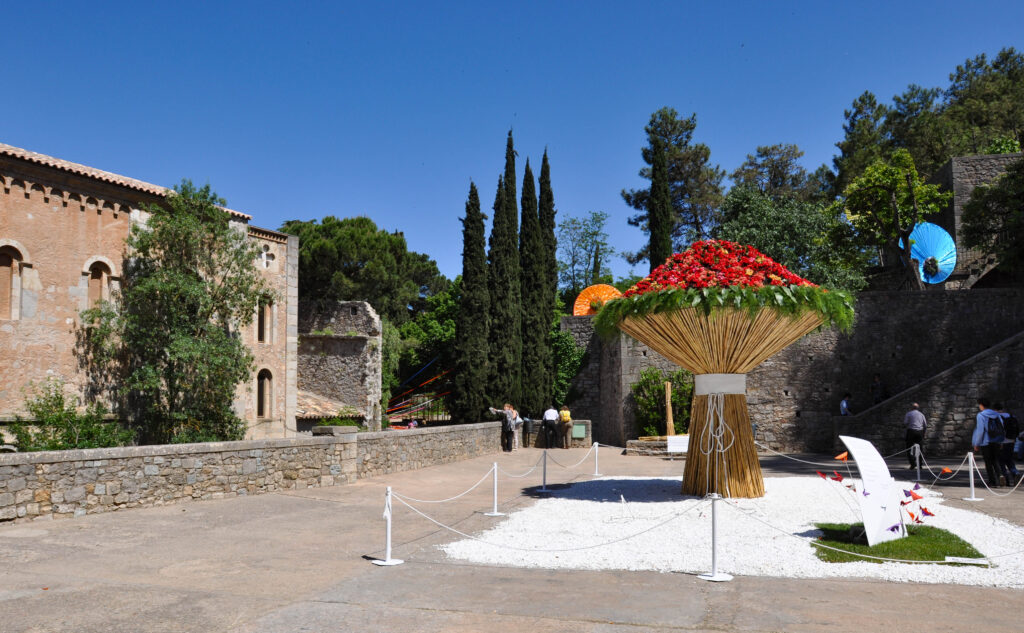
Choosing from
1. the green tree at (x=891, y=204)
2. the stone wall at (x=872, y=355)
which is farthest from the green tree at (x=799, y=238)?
the stone wall at (x=872, y=355)

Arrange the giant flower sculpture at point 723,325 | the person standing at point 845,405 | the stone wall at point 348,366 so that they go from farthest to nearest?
1. the stone wall at point 348,366
2. the person standing at point 845,405
3. the giant flower sculpture at point 723,325

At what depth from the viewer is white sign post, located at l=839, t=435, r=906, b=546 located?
7.42 meters

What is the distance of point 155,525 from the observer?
9.22 m

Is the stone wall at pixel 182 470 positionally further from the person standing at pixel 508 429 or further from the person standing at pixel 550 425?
the person standing at pixel 550 425

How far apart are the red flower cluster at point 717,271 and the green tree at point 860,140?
98.4 feet

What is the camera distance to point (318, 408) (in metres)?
27.1

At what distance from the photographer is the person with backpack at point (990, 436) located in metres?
12.3

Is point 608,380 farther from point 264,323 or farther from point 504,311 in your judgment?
point 264,323

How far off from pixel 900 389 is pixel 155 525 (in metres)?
21.8

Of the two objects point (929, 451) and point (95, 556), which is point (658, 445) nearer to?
point (929, 451)

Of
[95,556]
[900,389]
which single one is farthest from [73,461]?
[900,389]

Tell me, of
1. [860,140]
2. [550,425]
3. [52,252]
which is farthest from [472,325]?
[860,140]

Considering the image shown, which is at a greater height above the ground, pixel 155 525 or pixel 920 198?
pixel 920 198

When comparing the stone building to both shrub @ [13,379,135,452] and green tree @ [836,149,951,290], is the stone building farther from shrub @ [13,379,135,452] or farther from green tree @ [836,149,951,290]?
green tree @ [836,149,951,290]
